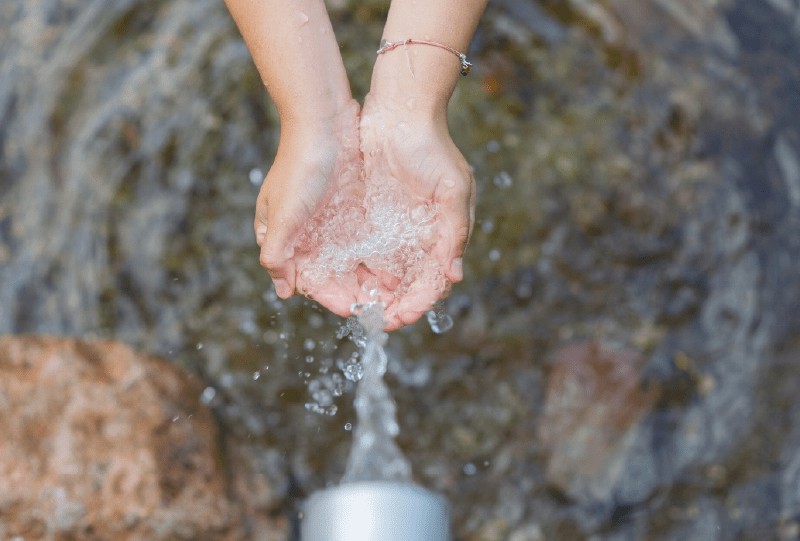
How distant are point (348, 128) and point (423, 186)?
253 mm

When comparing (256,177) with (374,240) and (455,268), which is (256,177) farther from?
(455,268)

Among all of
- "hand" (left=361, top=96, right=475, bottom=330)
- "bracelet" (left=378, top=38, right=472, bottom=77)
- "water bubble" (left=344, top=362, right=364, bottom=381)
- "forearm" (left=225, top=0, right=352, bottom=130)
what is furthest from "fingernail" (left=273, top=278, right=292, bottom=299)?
"water bubble" (left=344, top=362, right=364, bottom=381)


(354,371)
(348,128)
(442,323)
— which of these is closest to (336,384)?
(354,371)

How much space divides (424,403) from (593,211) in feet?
3.03

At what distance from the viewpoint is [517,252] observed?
2568 mm

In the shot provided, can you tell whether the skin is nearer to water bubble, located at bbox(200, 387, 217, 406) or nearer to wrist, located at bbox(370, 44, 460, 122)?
wrist, located at bbox(370, 44, 460, 122)

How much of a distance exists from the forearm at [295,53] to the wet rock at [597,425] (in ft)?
4.25

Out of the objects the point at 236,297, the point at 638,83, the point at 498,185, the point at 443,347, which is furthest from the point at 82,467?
the point at 638,83

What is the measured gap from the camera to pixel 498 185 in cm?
260

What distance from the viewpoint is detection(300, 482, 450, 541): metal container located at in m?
1.46

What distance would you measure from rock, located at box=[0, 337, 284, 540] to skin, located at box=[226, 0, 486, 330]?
73cm

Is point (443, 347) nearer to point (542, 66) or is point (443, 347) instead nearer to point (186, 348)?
point (186, 348)

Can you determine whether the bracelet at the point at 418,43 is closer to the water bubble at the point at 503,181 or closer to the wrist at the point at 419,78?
the wrist at the point at 419,78

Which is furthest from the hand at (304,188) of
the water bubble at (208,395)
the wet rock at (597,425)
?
the wet rock at (597,425)
